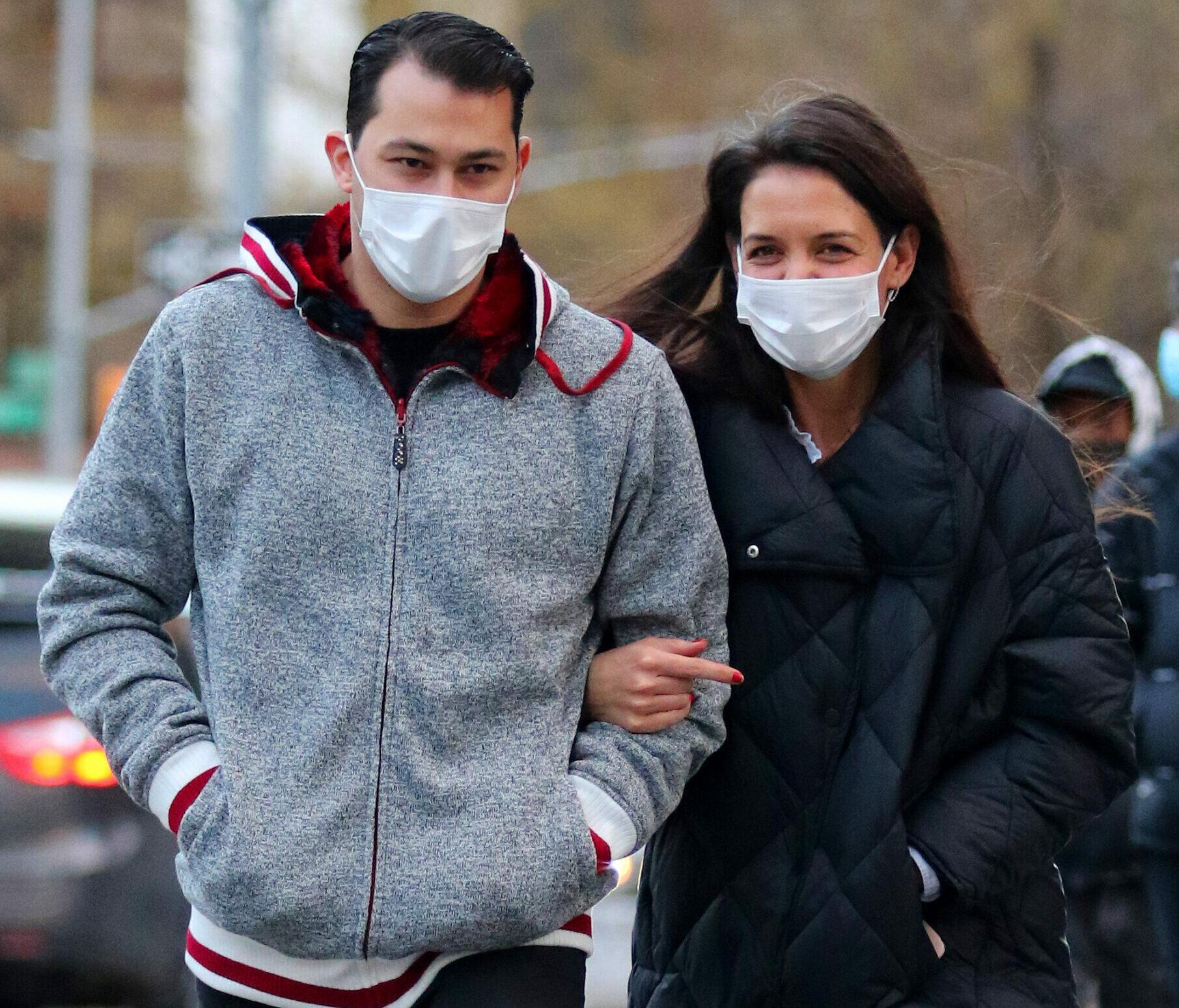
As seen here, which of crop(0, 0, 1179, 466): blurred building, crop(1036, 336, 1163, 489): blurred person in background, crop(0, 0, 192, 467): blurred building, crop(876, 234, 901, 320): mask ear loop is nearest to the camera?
crop(876, 234, 901, 320): mask ear loop

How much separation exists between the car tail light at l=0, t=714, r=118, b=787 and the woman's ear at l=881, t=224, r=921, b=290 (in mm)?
2920

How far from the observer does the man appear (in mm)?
2652

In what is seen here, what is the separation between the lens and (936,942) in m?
2.95

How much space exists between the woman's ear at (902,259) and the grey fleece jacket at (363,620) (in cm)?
55

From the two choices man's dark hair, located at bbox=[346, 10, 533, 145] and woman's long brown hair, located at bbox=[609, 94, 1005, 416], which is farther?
woman's long brown hair, located at bbox=[609, 94, 1005, 416]

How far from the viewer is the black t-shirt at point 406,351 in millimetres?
2832

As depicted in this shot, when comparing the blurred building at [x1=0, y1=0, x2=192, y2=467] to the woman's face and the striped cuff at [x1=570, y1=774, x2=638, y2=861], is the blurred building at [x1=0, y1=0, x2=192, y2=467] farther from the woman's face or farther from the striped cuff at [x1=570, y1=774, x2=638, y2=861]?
the striped cuff at [x1=570, y1=774, x2=638, y2=861]

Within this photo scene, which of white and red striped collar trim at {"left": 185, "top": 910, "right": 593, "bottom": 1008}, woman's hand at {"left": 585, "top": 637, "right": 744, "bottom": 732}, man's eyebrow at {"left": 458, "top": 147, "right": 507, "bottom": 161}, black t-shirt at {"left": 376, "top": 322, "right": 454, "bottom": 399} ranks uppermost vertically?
man's eyebrow at {"left": 458, "top": 147, "right": 507, "bottom": 161}

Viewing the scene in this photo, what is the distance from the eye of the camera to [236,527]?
273 cm

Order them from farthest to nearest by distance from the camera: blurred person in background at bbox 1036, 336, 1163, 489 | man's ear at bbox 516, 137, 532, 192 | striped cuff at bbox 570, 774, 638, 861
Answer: blurred person in background at bbox 1036, 336, 1163, 489 → man's ear at bbox 516, 137, 532, 192 → striped cuff at bbox 570, 774, 638, 861

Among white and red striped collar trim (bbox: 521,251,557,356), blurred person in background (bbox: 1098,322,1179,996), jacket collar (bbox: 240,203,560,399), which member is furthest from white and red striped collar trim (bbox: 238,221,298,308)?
blurred person in background (bbox: 1098,322,1179,996)

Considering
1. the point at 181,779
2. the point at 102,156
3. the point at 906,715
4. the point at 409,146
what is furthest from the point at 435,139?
the point at 102,156

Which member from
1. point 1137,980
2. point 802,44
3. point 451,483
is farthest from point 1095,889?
point 802,44

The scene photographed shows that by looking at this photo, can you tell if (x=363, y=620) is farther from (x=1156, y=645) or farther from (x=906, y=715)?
(x=1156, y=645)
